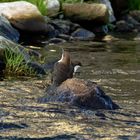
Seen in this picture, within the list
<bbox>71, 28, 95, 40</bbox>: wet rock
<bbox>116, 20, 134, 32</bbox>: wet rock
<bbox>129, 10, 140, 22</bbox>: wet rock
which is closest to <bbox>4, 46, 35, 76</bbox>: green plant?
<bbox>71, 28, 95, 40</bbox>: wet rock

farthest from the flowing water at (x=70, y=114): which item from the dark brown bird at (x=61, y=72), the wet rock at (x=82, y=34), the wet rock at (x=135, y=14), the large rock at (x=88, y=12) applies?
the wet rock at (x=135, y=14)

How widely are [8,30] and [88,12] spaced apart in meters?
4.34

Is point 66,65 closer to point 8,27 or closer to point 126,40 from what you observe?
point 8,27

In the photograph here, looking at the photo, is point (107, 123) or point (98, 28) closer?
point (107, 123)

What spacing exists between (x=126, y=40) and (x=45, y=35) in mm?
2278

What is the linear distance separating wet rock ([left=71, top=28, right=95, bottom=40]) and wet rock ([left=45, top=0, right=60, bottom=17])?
1043mm

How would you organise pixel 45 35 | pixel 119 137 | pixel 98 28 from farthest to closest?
1. pixel 98 28
2. pixel 45 35
3. pixel 119 137

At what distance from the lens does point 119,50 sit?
12.1 m

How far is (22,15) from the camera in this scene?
1273cm

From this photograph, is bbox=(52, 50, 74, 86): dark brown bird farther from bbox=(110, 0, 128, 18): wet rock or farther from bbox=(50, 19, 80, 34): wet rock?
bbox=(110, 0, 128, 18): wet rock

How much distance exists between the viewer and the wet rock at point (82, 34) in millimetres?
14203

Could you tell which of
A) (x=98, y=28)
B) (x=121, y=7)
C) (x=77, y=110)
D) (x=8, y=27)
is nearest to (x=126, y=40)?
(x=98, y=28)

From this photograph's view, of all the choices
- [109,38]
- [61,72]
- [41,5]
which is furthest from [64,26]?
[61,72]

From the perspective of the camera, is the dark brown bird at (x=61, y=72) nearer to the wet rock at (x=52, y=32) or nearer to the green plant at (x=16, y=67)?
the green plant at (x=16, y=67)
